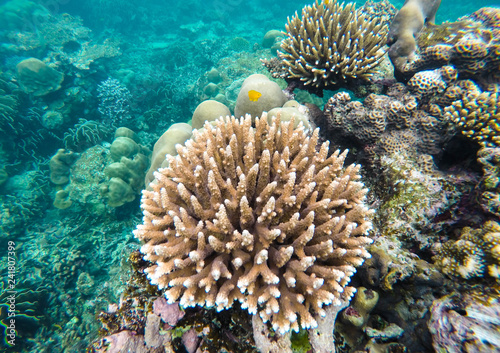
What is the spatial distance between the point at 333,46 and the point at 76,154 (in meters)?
10.5

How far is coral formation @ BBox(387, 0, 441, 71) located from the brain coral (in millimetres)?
3433

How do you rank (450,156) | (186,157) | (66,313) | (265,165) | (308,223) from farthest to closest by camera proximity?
(66,313) < (450,156) < (186,157) < (265,165) < (308,223)

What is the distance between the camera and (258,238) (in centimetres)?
226

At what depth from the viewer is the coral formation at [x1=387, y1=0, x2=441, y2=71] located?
4.41m

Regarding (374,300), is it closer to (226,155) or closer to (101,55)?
(226,155)

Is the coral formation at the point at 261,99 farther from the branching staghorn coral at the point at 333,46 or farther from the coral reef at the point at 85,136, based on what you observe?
the coral reef at the point at 85,136

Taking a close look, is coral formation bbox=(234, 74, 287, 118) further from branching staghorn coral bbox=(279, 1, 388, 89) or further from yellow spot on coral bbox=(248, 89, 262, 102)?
branching staghorn coral bbox=(279, 1, 388, 89)

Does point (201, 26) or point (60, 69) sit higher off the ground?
point (201, 26)

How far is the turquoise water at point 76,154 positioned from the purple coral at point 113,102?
0.17 ft

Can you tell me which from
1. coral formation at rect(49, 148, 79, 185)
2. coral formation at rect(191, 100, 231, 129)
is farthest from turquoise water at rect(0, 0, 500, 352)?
coral formation at rect(191, 100, 231, 129)

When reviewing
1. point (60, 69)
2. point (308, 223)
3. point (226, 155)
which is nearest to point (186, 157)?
point (226, 155)

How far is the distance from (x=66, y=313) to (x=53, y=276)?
4.09 feet

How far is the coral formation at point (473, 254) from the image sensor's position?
206 centimetres

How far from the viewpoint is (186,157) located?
2.99 meters
